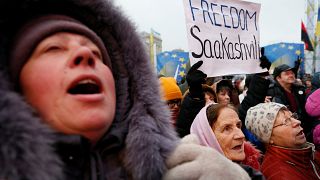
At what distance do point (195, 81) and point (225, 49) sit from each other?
707 mm

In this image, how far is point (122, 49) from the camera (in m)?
1.34

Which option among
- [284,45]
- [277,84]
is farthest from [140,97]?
[284,45]

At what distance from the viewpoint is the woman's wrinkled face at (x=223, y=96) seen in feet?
13.0

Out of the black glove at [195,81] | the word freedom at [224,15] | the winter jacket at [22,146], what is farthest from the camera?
the word freedom at [224,15]

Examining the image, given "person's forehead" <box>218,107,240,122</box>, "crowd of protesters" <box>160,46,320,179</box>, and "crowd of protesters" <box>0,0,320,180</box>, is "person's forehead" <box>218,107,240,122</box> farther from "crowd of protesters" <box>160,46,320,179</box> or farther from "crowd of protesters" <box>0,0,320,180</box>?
"crowd of protesters" <box>0,0,320,180</box>

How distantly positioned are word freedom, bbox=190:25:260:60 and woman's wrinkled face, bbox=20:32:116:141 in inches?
76.6

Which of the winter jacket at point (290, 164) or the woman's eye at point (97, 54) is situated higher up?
the woman's eye at point (97, 54)

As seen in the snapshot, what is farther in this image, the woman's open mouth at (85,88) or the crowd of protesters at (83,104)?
the woman's open mouth at (85,88)

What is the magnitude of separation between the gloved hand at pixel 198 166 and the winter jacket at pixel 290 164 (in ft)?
4.59

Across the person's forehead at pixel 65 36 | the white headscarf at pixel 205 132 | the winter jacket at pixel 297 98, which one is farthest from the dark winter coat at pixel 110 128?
the winter jacket at pixel 297 98

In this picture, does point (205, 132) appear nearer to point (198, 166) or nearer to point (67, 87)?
point (198, 166)

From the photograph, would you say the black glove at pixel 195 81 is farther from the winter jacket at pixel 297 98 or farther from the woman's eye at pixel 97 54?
the winter jacket at pixel 297 98

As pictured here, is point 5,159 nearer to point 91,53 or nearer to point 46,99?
point 46,99

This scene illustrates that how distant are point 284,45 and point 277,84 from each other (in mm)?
6151
